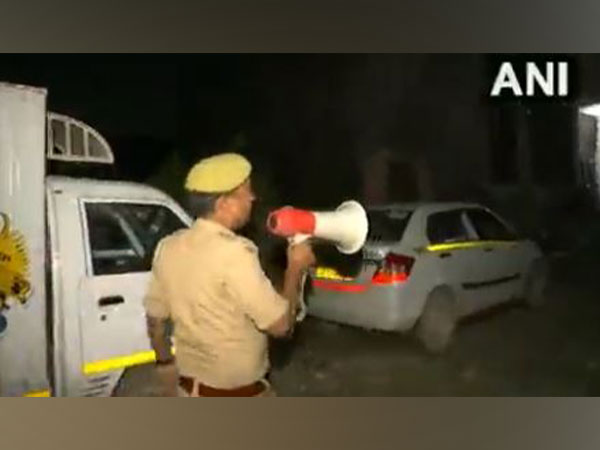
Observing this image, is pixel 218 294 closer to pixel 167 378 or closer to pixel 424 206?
pixel 167 378

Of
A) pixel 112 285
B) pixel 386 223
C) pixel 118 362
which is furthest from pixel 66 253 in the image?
pixel 386 223

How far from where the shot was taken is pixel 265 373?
2549mm

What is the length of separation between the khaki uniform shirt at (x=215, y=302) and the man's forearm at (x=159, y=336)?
0.02 m

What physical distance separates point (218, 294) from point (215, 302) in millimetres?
28

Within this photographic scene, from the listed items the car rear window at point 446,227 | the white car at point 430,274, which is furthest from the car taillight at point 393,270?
the car rear window at point 446,227

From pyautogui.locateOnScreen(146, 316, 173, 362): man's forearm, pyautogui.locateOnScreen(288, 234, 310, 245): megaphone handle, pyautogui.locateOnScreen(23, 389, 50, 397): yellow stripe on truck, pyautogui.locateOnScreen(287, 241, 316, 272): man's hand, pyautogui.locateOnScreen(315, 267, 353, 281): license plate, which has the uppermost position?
pyautogui.locateOnScreen(288, 234, 310, 245): megaphone handle

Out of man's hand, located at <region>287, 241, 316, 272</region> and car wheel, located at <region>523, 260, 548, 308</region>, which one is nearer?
man's hand, located at <region>287, 241, 316, 272</region>

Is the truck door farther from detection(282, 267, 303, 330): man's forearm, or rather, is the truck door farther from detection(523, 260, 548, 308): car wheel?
detection(523, 260, 548, 308): car wheel

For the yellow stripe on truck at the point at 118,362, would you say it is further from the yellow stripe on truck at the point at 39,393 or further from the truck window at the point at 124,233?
the truck window at the point at 124,233

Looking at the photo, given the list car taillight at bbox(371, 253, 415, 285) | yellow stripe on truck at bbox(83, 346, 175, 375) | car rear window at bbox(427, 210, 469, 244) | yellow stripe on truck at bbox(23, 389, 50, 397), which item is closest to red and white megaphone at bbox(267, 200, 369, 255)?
car taillight at bbox(371, 253, 415, 285)

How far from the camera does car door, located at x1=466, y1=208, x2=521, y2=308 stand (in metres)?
2.55

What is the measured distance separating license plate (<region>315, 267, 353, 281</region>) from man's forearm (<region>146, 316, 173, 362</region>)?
490 mm

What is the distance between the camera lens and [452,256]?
2586 millimetres
